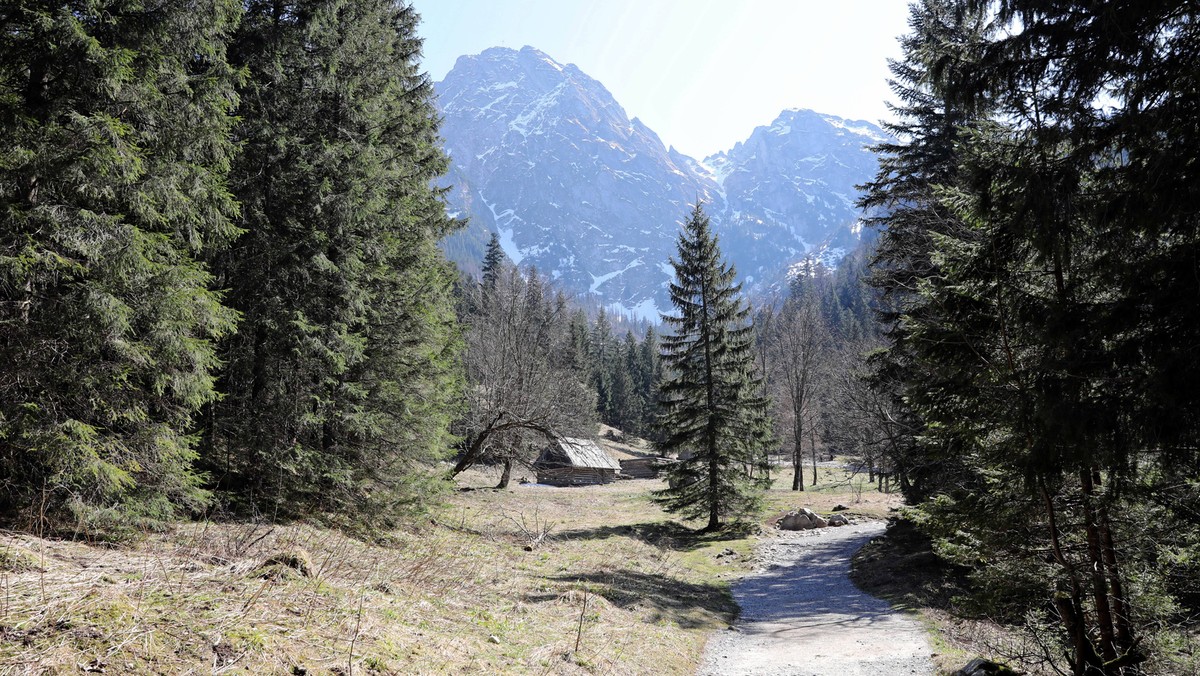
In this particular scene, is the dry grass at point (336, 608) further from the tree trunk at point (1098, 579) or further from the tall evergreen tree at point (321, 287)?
the tree trunk at point (1098, 579)

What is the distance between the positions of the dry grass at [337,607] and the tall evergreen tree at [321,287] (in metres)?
1.82

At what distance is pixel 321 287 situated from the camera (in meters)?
11.3

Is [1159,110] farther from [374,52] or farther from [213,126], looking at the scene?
[374,52]

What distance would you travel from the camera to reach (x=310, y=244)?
36.3ft

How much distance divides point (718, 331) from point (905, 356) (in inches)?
362

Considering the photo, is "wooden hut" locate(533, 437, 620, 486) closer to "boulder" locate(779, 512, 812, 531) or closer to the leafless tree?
the leafless tree

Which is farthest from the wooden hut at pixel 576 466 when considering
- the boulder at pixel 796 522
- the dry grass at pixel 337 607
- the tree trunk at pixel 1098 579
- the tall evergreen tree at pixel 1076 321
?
the tree trunk at pixel 1098 579

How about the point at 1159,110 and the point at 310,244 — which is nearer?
the point at 1159,110

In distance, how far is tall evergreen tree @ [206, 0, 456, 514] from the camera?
34.4 feet

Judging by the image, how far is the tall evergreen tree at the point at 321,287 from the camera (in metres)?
10.5

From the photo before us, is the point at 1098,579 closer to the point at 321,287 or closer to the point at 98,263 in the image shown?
the point at 98,263

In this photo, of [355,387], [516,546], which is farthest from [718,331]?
[355,387]

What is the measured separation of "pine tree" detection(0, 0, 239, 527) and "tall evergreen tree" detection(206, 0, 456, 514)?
9.00ft

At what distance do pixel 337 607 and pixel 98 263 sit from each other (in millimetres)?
4964
